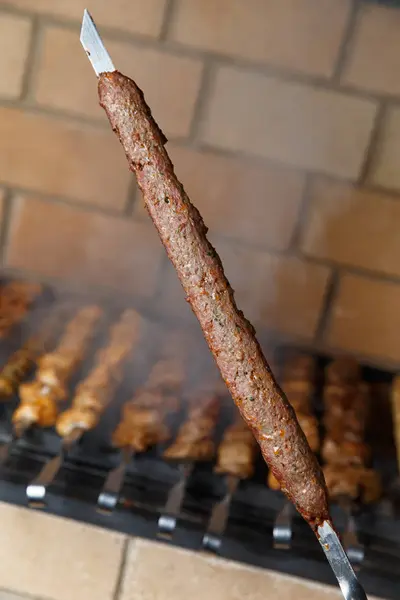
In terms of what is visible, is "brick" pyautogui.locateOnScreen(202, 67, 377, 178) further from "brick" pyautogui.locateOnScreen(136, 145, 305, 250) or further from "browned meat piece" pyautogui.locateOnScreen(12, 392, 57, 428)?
"browned meat piece" pyautogui.locateOnScreen(12, 392, 57, 428)

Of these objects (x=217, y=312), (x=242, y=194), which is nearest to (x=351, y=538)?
(x=217, y=312)

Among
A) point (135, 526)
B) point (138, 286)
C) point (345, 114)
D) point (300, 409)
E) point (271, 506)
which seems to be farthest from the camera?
point (138, 286)

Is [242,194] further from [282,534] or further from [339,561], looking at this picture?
[339,561]

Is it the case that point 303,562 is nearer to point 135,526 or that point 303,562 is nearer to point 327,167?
point 135,526

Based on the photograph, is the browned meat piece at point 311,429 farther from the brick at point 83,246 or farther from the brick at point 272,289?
the brick at point 83,246

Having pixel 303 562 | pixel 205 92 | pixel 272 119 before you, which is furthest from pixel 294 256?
pixel 303 562

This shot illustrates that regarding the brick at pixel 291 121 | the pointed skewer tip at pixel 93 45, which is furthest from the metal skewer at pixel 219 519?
the brick at pixel 291 121
